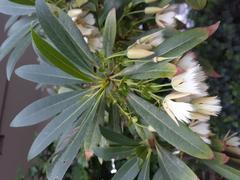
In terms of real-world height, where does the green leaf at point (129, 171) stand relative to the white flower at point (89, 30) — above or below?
below

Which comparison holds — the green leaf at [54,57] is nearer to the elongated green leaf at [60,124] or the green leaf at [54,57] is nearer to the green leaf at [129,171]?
the elongated green leaf at [60,124]

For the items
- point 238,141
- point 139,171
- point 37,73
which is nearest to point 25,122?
point 37,73

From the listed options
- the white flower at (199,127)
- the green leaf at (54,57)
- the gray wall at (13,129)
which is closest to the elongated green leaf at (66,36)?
the green leaf at (54,57)

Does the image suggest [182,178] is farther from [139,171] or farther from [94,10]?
[94,10]

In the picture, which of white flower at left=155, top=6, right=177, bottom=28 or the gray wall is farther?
the gray wall

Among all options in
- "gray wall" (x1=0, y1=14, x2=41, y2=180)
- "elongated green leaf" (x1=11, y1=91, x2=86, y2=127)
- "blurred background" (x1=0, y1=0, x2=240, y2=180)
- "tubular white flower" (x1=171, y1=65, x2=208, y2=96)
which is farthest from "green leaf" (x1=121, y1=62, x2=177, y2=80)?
"gray wall" (x1=0, y1=14, x2=41, y2=180)

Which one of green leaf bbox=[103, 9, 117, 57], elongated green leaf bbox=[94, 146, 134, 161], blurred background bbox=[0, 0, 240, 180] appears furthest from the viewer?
blurred background bbox=[0, 0, 240, 180]

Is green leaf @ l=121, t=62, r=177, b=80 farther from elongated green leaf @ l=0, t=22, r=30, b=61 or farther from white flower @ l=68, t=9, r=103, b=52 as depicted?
elongated green leaf @ l=0, t=22, r=30, b=61
